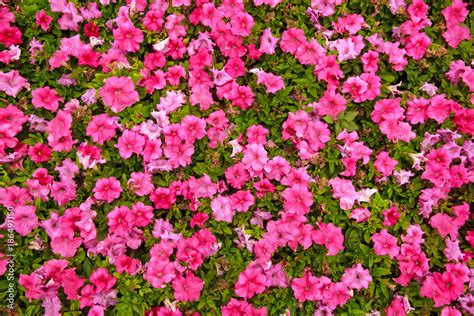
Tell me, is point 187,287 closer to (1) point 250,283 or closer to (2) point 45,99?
(1) point 250,283

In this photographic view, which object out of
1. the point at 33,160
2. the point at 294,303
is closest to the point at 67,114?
the point at 33,160

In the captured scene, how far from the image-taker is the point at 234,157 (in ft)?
11.1

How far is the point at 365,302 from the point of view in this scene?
10.7 ft

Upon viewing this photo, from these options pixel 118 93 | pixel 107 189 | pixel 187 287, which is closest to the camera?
pixel 187 287

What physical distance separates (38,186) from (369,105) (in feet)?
9.09

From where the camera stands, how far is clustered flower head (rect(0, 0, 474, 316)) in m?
3.14

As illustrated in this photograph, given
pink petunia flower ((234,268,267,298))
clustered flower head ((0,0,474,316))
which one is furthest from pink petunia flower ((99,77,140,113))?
pink petunia flower ((234,268,267,298))

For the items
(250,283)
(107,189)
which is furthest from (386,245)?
(107,189)

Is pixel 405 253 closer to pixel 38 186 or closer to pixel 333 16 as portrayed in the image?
pixel 333 16

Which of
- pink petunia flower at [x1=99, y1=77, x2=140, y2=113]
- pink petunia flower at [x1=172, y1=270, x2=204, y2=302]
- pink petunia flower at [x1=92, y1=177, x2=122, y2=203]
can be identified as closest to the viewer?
pink petunia flower at [x1=172, y1=270, x2=204, y2=302]

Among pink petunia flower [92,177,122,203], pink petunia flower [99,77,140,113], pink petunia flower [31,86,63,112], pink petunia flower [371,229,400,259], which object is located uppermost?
pink petunia flower [99,77,140,113]

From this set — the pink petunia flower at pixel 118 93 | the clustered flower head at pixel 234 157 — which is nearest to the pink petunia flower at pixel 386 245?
the clustered flower head at pixel 234 157

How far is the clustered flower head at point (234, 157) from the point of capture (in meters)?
3.14

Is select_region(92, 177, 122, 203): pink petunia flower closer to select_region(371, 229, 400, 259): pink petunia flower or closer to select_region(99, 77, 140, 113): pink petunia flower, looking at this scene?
select_region(99, 77, 140, 113): pink petunia flower
